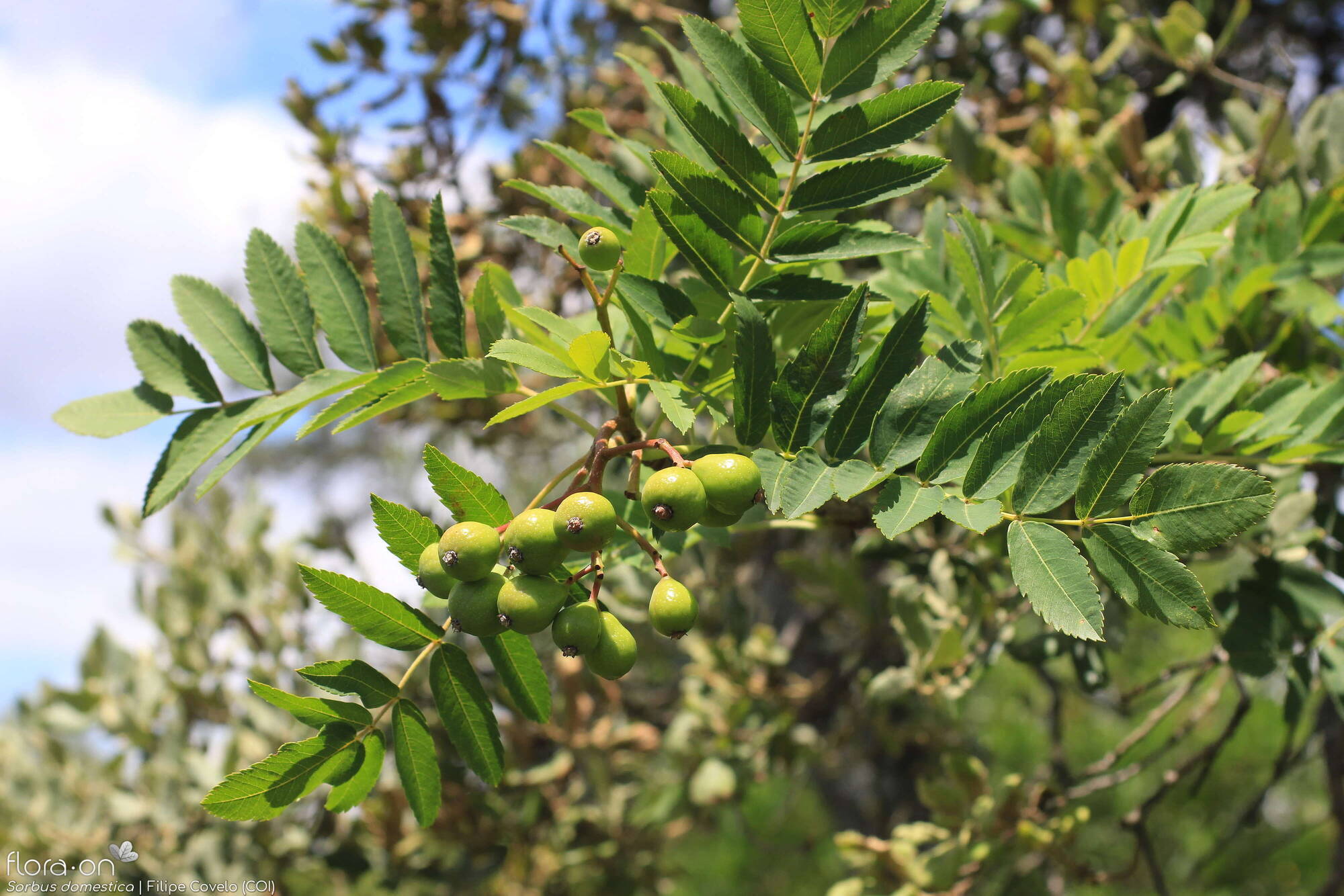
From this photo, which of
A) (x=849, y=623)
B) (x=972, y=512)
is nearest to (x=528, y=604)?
(x=972, y=512)

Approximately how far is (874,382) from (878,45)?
0.39 meters

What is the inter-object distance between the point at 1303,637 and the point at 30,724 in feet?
14.3

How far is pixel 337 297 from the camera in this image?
1.34 meters

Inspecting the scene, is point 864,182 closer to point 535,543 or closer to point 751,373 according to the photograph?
point 751,373

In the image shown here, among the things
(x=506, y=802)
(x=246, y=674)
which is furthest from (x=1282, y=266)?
(x=246, y=674)

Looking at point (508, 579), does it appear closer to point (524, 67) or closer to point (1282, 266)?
point (1282, 266)

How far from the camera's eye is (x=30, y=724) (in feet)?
12.1

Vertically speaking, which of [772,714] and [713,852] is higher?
[772,714]

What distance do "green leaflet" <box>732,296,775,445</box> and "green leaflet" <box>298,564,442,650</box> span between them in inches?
18.1

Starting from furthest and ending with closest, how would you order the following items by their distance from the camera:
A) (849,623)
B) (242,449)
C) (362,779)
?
(849,623), (242,449), (362,779)

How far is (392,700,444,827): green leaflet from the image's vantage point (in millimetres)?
1148

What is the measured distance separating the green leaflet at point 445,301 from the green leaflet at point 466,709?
41 centimetres

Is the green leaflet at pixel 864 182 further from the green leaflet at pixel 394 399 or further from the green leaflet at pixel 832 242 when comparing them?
the green leaflet at pixel 394 399

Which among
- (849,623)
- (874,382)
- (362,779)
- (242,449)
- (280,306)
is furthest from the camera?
(849,623)
